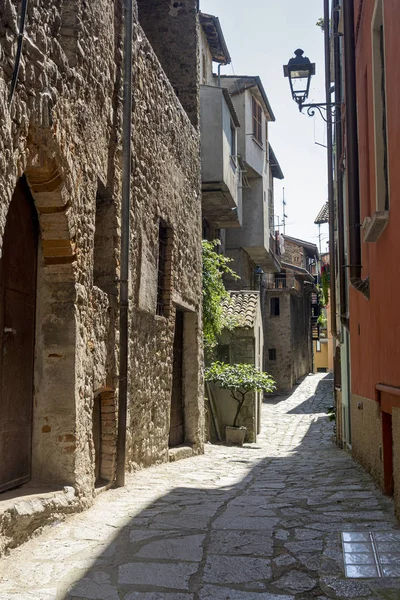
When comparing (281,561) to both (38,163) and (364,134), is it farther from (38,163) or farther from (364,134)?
(364,134)

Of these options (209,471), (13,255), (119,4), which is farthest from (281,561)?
(119,4)

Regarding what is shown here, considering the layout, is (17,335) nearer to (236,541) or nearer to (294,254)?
(236,541)

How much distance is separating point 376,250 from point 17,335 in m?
3.11

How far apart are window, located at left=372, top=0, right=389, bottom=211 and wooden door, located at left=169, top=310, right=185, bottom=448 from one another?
16.5 feet

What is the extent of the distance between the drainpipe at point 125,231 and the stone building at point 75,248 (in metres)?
0.07

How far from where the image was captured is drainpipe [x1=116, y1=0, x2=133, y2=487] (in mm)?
6641

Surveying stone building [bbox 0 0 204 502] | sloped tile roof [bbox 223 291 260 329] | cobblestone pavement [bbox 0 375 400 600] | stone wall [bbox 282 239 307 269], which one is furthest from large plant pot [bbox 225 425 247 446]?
stone wall [bbox 282 239 307 269]

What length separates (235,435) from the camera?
44.9ft

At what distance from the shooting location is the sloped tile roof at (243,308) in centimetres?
1572

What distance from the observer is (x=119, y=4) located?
688 centimetres

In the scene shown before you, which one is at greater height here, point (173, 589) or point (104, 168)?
point (104, 168)

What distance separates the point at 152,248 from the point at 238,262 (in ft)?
46.0

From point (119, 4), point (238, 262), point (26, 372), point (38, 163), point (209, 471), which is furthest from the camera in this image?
point (238, 262)

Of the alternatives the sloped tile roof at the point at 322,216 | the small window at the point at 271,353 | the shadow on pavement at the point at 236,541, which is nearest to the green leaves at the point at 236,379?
the shadow on pavement at the point at 236,541
